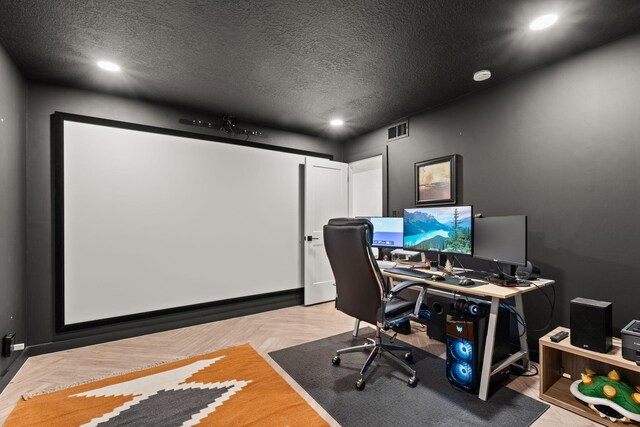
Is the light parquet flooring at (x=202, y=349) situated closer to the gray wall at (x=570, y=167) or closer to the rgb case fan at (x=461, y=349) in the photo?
the rgb case fan at (x=461, y=349)

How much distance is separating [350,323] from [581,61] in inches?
132

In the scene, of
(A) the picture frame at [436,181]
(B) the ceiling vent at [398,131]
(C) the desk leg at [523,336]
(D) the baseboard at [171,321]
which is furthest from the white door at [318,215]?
(C) the desk leg at [523,336]

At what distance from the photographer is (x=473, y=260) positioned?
316 cm

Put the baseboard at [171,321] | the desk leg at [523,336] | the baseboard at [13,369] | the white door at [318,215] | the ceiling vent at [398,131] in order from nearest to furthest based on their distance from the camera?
the baseboard at [13,369], the desk leg at [523,336], the baseboard at [171,321], the ceiling vent at [398,131], the white door at [318,215]

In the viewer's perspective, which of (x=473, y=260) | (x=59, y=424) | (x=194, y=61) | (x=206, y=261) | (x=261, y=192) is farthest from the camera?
(x=261, y=192)

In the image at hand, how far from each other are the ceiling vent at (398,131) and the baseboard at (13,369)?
456 cm

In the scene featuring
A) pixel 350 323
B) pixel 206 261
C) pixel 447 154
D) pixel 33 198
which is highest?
pixel 447 154

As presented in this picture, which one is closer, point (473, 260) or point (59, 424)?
point (59, 424)

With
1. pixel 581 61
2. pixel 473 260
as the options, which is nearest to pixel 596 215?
pixel 473 260

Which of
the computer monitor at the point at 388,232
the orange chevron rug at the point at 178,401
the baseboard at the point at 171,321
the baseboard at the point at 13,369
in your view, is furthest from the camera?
the computer monitor at the point at 388,232

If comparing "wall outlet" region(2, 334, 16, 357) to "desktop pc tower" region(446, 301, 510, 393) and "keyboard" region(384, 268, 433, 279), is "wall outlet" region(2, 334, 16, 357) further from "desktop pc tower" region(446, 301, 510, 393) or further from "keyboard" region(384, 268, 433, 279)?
"desktop pc tower" region(446, 301, 510, 393)

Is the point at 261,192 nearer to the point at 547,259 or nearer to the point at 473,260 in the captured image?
the point at 473,260

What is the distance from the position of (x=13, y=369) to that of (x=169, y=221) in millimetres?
1775

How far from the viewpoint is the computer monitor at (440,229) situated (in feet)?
8.99
